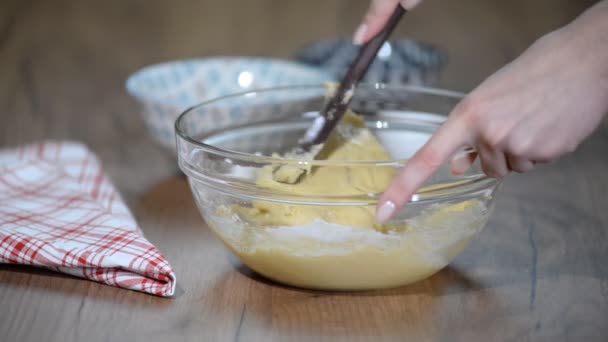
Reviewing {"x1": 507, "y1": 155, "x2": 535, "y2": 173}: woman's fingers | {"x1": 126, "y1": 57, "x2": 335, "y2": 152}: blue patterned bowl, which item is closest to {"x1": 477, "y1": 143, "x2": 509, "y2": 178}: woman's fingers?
{"x1": 507, "y1": 155, "x2": 535, "y2": 173}: woman's fingers

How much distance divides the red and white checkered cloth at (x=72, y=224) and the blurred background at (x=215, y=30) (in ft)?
2.49

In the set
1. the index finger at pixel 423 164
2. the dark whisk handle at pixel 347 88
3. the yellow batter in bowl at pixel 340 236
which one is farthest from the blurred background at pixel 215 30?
the index finger at pixel 423 164

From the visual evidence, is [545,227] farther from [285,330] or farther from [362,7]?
[362,7]

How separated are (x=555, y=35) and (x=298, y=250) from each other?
0.35m

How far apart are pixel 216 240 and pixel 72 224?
0.20 m

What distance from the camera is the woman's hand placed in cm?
69

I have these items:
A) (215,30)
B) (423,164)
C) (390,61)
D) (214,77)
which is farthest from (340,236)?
(215,30)

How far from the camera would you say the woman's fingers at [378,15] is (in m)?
0.91

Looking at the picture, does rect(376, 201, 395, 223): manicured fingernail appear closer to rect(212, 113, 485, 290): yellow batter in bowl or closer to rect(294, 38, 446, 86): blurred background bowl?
rect(212, 113, 485, 290): yellow batter in bowl

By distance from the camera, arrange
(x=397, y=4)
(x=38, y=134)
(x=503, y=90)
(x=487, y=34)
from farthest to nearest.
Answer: (x=487, y=34) < (x=38, y=134) < (x=397, y=4) < (x=503, y=90)

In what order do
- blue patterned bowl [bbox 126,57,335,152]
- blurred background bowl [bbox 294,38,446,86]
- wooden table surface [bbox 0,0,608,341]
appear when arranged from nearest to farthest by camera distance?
wooden table surface [bbox 0,0,608,341] < blue patterned bowl [bbox 126,57,335,152] < blurred background bowl [bbox 294,38,446,86]

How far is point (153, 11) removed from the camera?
218 cm

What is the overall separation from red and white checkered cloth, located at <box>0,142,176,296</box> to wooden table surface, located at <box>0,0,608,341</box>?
0.09 feet

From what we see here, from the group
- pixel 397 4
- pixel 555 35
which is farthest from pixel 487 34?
pixel 555 35
